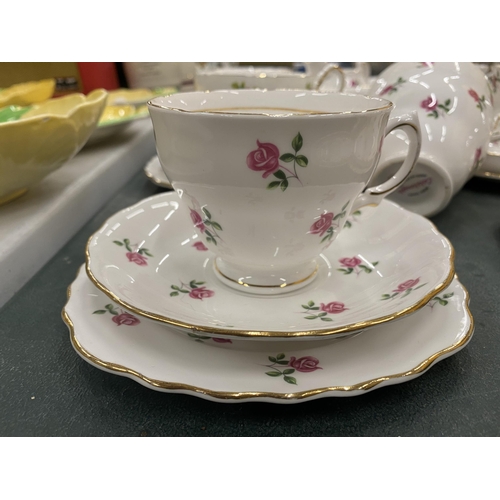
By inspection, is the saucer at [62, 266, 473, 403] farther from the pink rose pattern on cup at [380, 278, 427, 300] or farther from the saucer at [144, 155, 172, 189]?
the saucer at [144, 155, 172, 189]

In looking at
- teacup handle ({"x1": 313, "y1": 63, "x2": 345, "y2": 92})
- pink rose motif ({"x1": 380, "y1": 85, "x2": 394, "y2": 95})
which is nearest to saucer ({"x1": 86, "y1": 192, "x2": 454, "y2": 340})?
pink rose motif ({"x1": 380, "y1": 85, "x2": 394, "y2": 95})

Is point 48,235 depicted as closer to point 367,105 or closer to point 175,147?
point 175,147

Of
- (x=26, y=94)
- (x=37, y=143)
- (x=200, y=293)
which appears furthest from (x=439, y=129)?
(x=26, y=94)

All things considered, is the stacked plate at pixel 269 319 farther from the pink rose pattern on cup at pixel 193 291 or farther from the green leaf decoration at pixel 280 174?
the green leaf decoration at pixel 280 174

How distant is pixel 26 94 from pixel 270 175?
2.01 feet

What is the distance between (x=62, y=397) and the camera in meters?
0.33

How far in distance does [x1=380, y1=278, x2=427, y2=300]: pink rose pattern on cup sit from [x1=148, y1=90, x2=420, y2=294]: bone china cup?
8 cm

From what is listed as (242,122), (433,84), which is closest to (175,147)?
(242,122)

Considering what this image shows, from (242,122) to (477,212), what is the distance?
511 mm

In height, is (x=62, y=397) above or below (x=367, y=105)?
below

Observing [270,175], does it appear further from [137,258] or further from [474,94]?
[474,94]

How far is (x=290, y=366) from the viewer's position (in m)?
0.33

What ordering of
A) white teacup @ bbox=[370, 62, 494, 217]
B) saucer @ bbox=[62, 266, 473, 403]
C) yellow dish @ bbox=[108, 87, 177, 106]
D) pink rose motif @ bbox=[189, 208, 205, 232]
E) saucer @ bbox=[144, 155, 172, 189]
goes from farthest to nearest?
1. yellow dish @ bbox=[108, 87, 177, 106]
2. saucer @ bbox=[144, 155, 172, 189]
3. white teacup @ bbox=[370, 62, 494, 217]
4. pink rose motif @ bbox=[189, 208, 205, 232]
5. saucer @ bbox=[62, 266, 473, 403]

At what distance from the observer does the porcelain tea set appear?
32 cm
